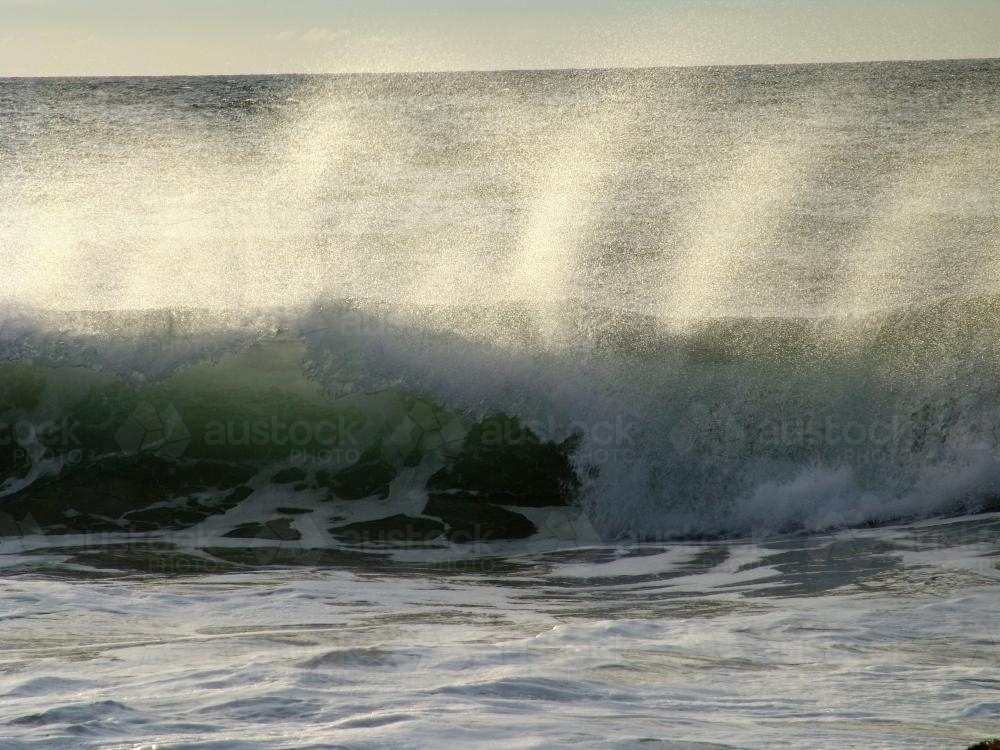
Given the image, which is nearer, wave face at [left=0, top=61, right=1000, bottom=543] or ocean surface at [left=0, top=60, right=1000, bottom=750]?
ocean surface at [left=0, top=60, right=1000, bottom=750]

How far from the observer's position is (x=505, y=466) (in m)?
8.18

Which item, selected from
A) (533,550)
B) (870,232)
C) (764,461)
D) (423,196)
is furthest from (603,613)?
(423,196)

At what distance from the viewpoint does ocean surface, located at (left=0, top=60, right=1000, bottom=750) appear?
3955mm

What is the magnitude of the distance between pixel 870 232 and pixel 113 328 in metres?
8.77

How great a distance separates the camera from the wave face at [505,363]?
7715mm

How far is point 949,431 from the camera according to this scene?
7.73 meters

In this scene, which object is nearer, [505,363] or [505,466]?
[505,466]

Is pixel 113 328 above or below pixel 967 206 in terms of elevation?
below

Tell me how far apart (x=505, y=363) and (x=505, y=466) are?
898 mm

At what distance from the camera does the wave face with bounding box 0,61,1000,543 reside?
25.3ft

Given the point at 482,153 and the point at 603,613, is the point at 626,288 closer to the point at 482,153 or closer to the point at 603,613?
the point at 603,613

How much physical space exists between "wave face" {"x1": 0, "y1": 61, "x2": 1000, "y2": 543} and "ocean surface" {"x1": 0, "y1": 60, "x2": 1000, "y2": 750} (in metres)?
0.03

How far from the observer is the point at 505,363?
8633 millimetres

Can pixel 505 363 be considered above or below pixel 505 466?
above
